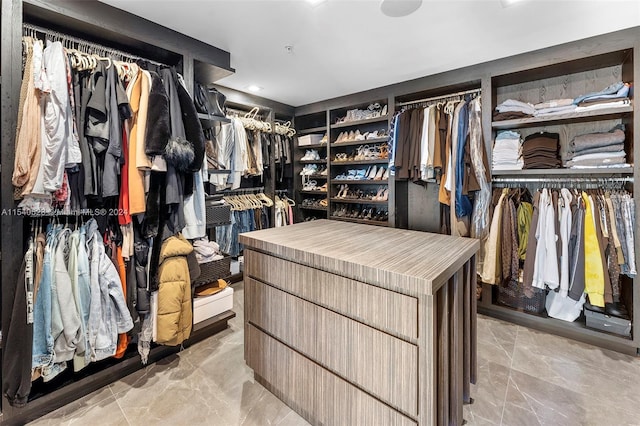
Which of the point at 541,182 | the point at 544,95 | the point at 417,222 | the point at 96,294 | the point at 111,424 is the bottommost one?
the point at 111,424

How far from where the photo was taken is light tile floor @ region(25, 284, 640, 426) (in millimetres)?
1581

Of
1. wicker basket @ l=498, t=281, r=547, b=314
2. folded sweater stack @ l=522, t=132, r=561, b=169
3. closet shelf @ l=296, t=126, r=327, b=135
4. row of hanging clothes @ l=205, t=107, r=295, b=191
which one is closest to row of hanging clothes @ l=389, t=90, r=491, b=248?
folded sweater stack @ l=522, t=132, r=561, b=169

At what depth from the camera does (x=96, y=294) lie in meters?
1.67

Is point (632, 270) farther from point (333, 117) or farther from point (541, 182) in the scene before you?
point (333, 117)

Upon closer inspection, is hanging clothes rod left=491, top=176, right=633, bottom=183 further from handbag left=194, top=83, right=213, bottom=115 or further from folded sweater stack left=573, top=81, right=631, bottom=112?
handbag left=194, top=83, right=213, bottom=115

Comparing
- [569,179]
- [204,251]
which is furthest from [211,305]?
[569,179]

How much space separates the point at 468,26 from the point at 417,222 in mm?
2123

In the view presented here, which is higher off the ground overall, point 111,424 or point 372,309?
point 372,309

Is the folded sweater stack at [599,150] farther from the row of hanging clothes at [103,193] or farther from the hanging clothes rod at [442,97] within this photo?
the row of hanging clothes at [103,193]

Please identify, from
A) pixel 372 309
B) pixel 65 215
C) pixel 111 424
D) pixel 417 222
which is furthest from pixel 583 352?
pixel 65 215

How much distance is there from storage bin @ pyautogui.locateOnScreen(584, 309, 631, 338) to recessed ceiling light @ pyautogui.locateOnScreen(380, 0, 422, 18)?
8.80 ft

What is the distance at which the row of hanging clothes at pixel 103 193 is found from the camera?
147 centimetres

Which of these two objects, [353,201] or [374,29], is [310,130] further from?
[374,29]

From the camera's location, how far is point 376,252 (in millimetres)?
1367
